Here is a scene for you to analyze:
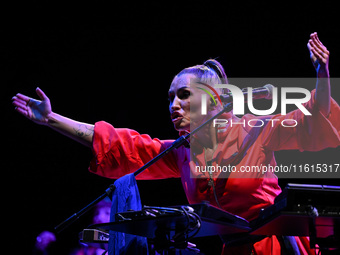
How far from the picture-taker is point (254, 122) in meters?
2.23

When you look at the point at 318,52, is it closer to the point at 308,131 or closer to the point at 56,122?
the point at 308,131

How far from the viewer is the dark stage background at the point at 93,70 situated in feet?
11.3

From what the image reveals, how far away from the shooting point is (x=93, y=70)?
12.6 ft

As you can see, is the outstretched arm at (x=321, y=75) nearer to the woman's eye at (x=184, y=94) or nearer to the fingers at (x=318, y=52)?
the fingers at (x=318, y=52)

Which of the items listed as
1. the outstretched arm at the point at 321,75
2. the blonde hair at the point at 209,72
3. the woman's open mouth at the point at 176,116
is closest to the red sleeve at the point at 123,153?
the woman's open mouth at the point at 176,116

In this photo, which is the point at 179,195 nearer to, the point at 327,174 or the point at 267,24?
the point at 327,174

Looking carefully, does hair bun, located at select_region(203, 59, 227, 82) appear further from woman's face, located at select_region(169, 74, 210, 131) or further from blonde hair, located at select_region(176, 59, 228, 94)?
woman's face, located at select_region(169, 74, 210, 131)

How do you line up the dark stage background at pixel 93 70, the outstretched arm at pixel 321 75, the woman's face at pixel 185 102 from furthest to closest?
the dark stage background at pixel 93 70 → the woman's face at pixel 185 102 → the outstretched arm at pixel 321 75

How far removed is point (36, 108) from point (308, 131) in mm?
1544

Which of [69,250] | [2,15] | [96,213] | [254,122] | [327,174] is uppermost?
[2,15]

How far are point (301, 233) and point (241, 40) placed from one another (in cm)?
213

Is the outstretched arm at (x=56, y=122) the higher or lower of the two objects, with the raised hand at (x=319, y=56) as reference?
lower

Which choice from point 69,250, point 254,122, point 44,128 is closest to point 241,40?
point 254,122

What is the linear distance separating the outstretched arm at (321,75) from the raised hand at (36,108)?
4.89 ft
